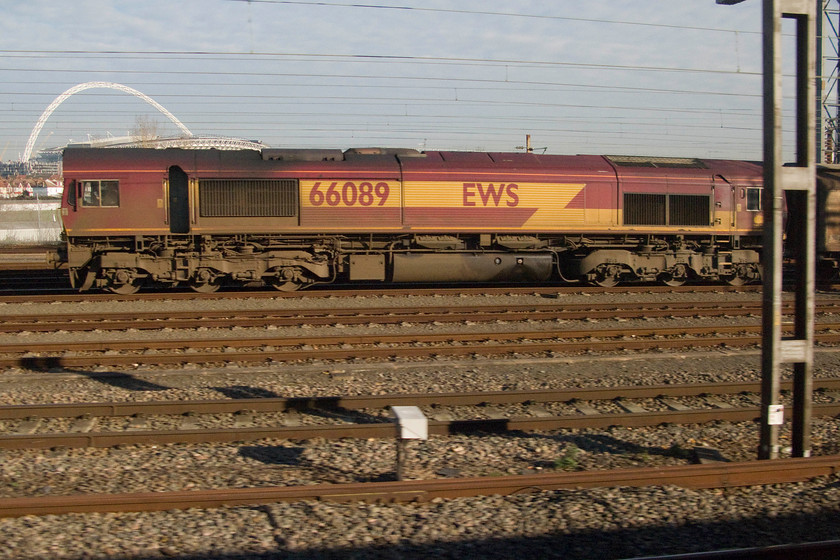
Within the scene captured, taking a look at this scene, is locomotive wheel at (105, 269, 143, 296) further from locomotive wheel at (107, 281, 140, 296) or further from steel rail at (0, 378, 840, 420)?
steel rail at (0, 378, 840, 420)

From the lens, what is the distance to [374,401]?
778cm

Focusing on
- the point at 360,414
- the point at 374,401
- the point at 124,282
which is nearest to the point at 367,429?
the point at 360,414

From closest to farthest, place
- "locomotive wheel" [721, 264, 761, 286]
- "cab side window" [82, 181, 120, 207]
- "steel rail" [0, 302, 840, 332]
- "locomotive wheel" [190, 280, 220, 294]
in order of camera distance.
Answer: "steel rail" [0, 302, 840, 332] → "cab side window" [82, 181, 120, 207] → "locomotive wheel" [190, 280, 220, 294] → "locomotive wheel" [721, 264, 761, 286]

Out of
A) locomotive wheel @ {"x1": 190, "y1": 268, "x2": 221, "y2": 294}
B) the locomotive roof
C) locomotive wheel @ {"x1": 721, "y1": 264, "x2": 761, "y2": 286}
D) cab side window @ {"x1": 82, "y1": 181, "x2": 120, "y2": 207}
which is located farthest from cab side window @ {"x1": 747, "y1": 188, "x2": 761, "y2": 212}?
cab side window @ {"x1": 82, "y1": 181, "x2": 120, "y2": 207}

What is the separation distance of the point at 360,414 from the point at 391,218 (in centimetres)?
860

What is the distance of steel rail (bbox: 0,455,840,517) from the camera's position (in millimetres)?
4980

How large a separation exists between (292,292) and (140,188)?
4.01 metres

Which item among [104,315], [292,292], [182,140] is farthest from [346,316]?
[182,140]

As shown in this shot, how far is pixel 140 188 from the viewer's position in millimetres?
15109

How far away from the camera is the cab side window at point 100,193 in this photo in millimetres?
15008

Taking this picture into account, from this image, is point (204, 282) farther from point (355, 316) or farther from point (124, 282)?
point (355, 316)

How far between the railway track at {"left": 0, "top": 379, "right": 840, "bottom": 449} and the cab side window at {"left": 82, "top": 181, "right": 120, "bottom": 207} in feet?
28.1

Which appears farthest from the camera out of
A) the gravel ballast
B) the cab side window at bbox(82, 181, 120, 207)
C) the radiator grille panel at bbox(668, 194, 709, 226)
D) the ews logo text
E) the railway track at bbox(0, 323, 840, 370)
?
the radiator grille panel at bbox(668, 194, 709, 226)

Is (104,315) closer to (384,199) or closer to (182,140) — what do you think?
(384,199)
